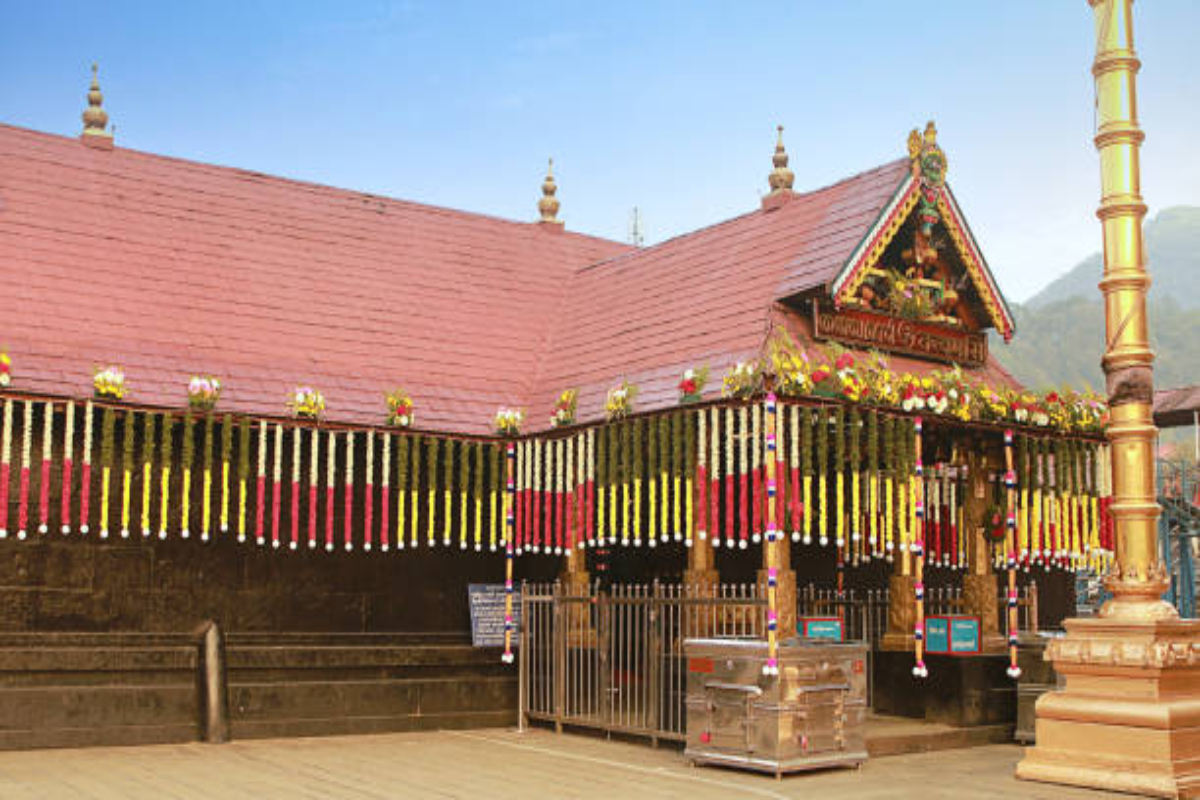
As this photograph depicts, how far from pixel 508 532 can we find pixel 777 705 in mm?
4741

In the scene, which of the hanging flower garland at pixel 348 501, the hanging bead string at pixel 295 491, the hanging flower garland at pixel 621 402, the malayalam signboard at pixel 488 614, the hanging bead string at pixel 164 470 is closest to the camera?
the hanging bead string at pixel 164 470

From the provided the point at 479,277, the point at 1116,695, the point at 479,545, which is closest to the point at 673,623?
the point at 479,545

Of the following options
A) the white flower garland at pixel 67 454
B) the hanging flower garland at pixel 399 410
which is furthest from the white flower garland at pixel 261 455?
the white flower garland at pixel 67 454

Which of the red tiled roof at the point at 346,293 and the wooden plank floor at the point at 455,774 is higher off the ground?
Answer: the red tiled roof at the point at 346,293

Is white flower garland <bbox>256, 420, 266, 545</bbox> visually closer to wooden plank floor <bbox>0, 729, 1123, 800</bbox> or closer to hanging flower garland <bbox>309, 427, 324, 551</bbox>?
hanging flower garland <bbox>309, 427, 324, 551</bbox>

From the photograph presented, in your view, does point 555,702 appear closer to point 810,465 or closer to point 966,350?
point 810,465

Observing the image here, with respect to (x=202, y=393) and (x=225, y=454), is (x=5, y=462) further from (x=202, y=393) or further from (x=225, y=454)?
(x=225, y=454)

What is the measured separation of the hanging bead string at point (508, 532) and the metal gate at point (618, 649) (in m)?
0.21

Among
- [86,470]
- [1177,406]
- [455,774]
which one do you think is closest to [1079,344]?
[1177,406]

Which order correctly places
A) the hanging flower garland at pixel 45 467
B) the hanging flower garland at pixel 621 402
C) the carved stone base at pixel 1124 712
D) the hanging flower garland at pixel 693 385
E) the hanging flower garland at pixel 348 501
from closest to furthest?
the carved stone base at pixel 1124 712 → the hanging flower garland at pixel 45 467 → the hanging flower garland at pixel 693 385 → the hanging flower garland at pixel 621 402 → the hanging flower garland at pixel 348 501

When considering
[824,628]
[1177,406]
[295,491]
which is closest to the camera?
[824,628]

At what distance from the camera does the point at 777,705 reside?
11.5 meters

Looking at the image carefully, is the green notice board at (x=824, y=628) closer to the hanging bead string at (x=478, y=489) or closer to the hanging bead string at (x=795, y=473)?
the hanging bead string at (x=795, y=473)

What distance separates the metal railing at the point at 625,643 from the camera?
13188 mm
